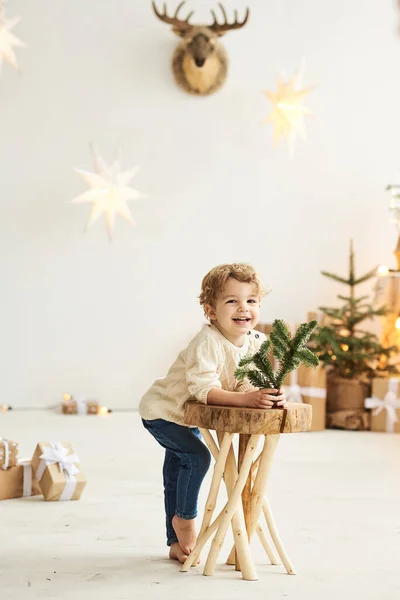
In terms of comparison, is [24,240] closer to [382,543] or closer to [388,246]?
[388,246]

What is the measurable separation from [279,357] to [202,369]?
21cm

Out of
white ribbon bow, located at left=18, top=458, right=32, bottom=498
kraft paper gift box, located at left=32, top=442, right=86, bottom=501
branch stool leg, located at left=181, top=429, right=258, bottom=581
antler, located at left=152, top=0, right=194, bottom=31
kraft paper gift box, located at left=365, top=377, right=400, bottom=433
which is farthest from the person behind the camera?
antler, located at left=152, top=0, right=194, bottom=31

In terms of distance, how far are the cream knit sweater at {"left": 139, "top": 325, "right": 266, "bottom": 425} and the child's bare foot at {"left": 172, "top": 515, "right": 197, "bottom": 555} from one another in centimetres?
28

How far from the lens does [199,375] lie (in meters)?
2.40

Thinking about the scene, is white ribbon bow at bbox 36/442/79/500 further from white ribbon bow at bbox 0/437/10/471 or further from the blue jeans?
the blue jeans

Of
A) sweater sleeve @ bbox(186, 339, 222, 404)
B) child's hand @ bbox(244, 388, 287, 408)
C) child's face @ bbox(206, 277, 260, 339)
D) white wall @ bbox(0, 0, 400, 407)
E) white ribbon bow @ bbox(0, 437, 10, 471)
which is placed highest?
white wall @ bbox(0, 0, 400, 407)

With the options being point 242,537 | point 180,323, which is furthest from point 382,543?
point 180,323

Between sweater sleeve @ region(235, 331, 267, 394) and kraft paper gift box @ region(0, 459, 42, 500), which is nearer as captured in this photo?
sweater sleeve @ region(235, 331, 267, 394)

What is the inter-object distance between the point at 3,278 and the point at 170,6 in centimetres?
212

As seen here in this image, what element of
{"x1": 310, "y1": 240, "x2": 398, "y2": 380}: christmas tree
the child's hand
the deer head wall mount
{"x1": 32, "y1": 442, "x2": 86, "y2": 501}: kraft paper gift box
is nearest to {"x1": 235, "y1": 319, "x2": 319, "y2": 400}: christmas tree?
the child's hand

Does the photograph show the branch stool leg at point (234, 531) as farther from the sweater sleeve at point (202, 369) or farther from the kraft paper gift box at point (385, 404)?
the kraft paper gift box at point (385, 404)

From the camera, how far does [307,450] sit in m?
4.55

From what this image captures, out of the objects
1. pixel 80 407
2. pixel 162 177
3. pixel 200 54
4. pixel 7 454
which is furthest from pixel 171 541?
pixel 200 54

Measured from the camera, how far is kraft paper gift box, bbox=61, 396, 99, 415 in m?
5.73
